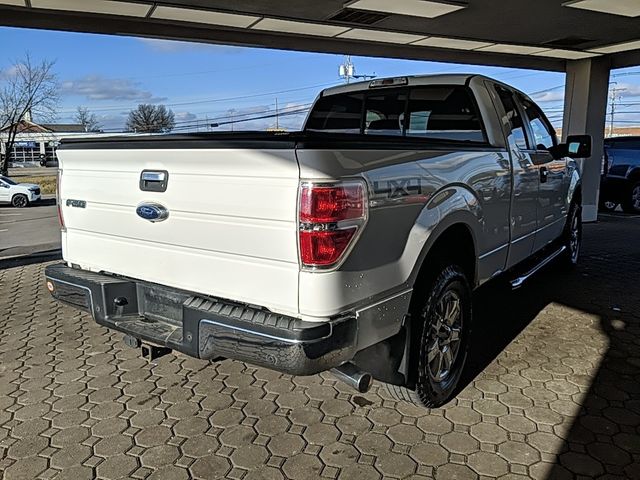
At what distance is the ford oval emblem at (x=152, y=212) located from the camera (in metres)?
2.70

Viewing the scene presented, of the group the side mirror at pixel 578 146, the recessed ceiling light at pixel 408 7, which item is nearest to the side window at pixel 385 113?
the side mirror at pixel 578 146

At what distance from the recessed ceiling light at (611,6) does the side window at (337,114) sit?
374 cm

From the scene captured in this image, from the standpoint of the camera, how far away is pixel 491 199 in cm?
364

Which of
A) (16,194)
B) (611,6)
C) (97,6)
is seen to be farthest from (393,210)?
(16,194)

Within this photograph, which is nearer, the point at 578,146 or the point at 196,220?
the point at 196,220

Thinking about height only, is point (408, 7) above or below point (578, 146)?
above

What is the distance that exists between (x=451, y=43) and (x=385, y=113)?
5.42 metres

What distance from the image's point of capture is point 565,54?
→ 1004 centimetres

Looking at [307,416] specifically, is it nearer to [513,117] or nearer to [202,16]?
[513,117]

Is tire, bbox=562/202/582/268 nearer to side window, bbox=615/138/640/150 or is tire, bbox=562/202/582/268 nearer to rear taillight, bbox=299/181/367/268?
rear taillight, bbox=299/181/367/268

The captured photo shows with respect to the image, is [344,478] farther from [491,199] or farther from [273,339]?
[491,199]

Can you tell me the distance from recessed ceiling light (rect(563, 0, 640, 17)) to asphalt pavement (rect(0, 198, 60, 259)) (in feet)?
28.5

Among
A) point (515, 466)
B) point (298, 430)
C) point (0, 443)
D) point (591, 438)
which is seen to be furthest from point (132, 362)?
point (591, 438)

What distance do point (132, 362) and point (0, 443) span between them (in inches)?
45.0
